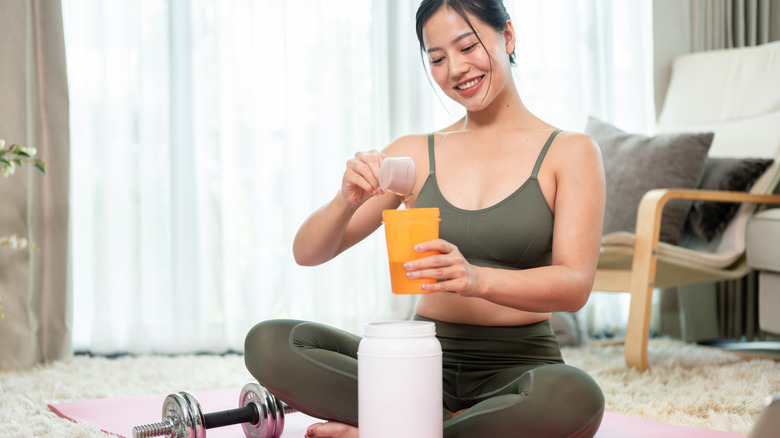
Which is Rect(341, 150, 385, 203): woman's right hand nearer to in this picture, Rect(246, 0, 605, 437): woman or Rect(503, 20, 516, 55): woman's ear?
Rect(246, 0, 605, 437): woman

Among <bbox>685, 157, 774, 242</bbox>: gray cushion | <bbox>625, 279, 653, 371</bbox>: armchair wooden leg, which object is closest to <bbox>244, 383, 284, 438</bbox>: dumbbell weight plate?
<bbox>625, 279, 653, 371</bbox>: armchair wooden leg

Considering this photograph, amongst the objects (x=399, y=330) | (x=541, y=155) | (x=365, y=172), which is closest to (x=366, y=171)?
(x=365, y=172)

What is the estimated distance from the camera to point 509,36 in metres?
1.64

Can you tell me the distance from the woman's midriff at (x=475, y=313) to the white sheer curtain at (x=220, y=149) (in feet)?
5.91

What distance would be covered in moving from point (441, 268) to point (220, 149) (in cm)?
234

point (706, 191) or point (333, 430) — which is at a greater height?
point (706, 191)

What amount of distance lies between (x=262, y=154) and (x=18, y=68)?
1.05 m

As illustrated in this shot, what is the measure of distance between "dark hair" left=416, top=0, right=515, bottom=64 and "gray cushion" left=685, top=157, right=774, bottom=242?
171cm

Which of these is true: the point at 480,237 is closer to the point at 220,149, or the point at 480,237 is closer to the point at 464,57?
the point at 464,57

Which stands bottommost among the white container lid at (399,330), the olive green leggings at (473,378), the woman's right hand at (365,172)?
the olive green leggings at (473,378)

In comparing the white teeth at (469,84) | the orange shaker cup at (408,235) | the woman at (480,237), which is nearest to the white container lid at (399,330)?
the orange shaker cup at (408,235)

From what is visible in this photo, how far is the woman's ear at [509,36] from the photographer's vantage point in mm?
1617

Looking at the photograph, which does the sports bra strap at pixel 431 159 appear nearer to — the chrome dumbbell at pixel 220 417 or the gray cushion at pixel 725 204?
the chrome dumbbell at pixel 220 417

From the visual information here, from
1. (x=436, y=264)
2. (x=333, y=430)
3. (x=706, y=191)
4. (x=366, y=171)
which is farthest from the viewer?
(x=706, y=191)
